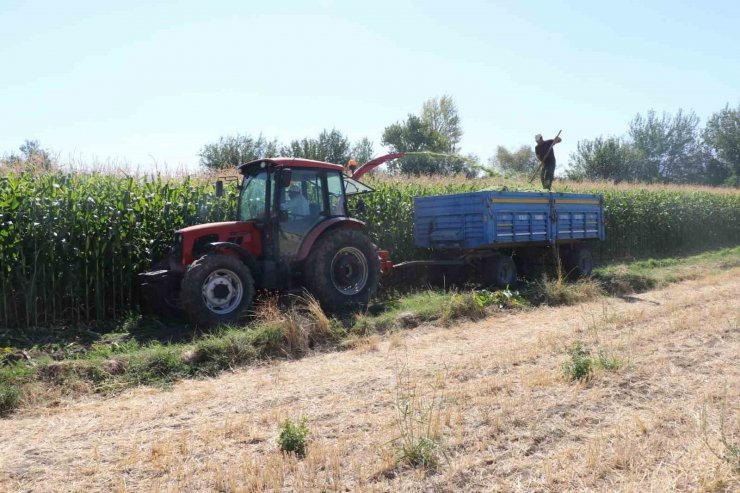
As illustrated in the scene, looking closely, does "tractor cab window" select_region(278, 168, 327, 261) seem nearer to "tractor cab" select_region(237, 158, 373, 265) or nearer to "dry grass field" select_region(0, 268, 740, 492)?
"tractor cab" select_region(237, 158, 373, 265)

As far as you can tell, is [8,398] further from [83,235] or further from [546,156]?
[546,156]

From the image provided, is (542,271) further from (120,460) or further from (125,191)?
(120,460)

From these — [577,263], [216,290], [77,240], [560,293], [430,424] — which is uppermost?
[77,240]

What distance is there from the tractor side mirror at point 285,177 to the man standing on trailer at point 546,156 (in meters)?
7.11

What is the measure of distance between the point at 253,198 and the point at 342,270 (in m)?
1.71

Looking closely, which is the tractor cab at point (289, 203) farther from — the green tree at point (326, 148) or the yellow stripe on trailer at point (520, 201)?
the green tree at point (326, 148)

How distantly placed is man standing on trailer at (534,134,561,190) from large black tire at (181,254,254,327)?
8.07m

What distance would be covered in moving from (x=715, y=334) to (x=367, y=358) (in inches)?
159

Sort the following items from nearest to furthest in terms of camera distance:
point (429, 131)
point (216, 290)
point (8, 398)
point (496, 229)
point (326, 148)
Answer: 1. point (8, 398)
2. point (216, 290)
3. point (496, 229)
4. point (326, 148)
5. point (429, 131)

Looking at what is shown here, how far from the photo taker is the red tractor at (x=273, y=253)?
7773mm

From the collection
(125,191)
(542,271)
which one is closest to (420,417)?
(125,191)

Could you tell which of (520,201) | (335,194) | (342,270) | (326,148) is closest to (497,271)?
(520,201)

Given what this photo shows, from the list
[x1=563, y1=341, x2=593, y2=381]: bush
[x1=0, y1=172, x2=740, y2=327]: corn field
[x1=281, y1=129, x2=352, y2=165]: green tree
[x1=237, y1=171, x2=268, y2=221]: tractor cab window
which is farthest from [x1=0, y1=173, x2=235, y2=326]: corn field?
[x1=281, y1=129, x2=352, y2=165]: green tree

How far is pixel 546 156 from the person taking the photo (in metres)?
13.4
